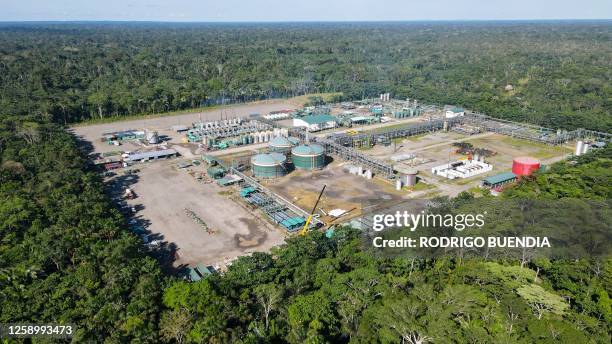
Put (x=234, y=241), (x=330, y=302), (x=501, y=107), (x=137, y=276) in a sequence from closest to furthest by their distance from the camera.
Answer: (x=330, y=302) < (x=137, y=276) < (x=234, y=241) < (x=501, y=107)

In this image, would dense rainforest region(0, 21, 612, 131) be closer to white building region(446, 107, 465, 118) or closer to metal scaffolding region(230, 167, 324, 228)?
white building region(446, 107, 465, 118)

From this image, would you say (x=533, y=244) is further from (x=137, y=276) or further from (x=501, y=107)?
(x=501, y=107)

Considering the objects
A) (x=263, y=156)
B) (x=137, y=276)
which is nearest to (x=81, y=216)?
(x=137, y=276)

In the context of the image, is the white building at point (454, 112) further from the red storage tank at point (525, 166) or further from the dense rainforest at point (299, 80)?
the red storage tank at point (525, 166)

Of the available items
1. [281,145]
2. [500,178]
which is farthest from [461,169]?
[281,145]

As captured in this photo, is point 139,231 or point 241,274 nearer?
point 241,274

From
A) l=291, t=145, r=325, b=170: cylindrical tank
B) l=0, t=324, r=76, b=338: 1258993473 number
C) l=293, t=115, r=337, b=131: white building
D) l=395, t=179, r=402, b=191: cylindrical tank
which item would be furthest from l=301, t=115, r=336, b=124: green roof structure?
l=0, t=324, r=76, b=338: 1258993473 number

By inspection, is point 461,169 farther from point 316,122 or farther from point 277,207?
point 316,122
